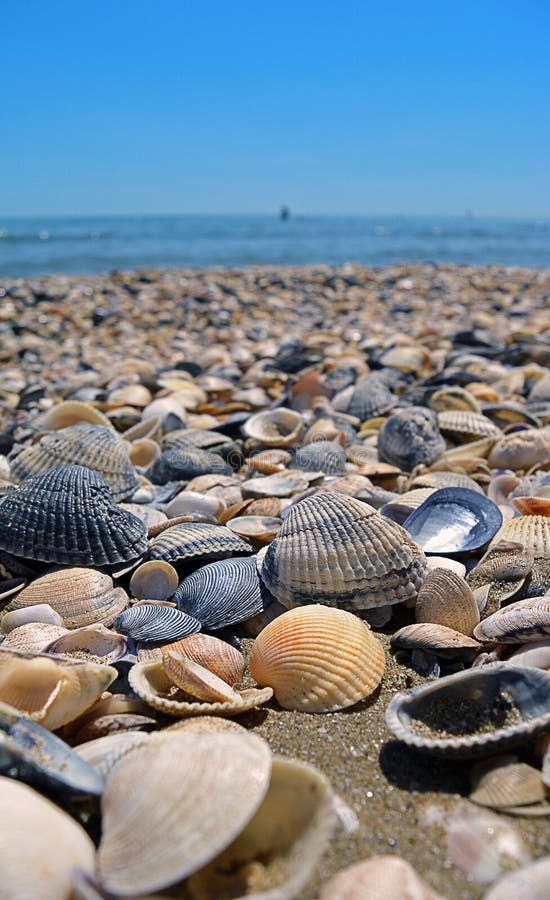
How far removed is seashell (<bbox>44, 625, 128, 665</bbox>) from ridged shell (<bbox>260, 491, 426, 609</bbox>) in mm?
688

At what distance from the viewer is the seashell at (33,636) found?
2.51 meters

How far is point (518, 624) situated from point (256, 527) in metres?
1.51

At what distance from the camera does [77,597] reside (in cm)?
286

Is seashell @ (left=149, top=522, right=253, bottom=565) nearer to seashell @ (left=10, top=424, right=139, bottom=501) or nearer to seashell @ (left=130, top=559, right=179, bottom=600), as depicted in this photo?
seashell @ (left=130, top=559, right=179, bottom=600)

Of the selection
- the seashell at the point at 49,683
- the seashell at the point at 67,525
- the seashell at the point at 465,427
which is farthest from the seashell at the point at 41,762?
the seashell at the point at 465,427

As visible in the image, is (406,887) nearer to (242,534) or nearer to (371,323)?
(242,534)

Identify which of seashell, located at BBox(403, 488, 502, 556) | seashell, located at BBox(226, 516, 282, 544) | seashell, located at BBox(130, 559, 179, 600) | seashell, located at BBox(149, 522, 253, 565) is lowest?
seashell, located at BBox(130, 559, 179, 600)

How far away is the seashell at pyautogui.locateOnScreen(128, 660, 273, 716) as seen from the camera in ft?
6.89

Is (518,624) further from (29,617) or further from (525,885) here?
(29,617)

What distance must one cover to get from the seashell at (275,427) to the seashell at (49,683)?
10.0ft

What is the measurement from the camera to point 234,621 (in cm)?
276

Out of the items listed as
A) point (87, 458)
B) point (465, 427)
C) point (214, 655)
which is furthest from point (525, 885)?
point (465, 427)

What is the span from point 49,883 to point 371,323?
11.6 meters

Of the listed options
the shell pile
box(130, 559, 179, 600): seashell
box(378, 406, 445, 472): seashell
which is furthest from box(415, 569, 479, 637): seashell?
box(378, 406, 445, 472): seashell
